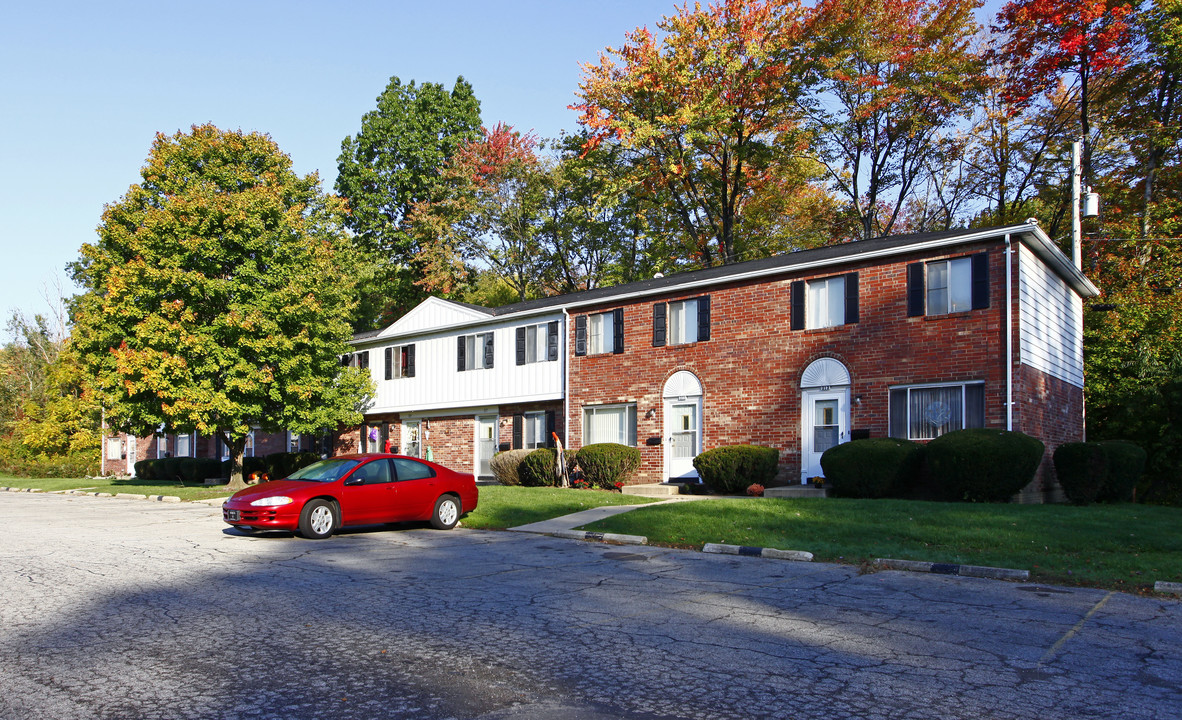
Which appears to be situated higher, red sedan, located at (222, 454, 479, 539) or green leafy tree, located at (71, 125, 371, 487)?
green leafy tree, located at (71, 125, 371, 487)

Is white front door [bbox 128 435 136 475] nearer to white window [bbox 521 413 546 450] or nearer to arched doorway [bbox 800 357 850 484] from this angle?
white window [bbox 521 413 546 450]

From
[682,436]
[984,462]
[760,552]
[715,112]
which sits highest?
[715,112]

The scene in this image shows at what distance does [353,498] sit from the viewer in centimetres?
1434

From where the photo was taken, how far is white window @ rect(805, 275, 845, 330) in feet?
69.3

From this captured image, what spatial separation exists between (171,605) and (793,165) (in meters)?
31.7

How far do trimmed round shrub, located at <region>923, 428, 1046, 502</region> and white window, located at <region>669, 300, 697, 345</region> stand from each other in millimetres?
8133

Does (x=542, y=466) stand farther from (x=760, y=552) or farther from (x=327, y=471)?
(x=760, y=552)

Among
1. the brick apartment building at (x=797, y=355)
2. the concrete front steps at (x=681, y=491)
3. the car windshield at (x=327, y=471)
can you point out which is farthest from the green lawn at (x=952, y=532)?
the car windshield at (x=327, y=471)

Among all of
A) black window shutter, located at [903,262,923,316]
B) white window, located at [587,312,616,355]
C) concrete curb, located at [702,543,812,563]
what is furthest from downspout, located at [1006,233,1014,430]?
white window, located at [587,312,616,355]

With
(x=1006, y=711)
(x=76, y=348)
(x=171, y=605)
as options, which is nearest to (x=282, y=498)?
(x=171, y=605)

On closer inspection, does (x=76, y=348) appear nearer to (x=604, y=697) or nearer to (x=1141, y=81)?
(x=604, y=697)

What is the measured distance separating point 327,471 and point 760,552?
294 inches

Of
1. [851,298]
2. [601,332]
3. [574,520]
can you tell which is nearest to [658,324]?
[601,332]

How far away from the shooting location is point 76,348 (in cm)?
2991
